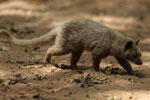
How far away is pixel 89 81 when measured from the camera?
6.64 m

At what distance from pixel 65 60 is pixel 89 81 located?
2392mm

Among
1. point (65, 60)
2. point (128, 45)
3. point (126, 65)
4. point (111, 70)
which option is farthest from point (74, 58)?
point (128, 45)

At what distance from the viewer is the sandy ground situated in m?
5.99

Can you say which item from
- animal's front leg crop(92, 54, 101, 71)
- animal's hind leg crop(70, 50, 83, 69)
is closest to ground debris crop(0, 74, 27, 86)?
animal's hind leg crop(70, 50, 83, 69)

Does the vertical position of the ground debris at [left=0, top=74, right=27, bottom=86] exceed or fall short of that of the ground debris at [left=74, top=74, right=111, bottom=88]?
it exceeds it

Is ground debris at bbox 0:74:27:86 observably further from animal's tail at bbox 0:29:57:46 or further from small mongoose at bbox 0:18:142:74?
animal's tail at bbox 0:29:57:46

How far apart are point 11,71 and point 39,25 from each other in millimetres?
6299

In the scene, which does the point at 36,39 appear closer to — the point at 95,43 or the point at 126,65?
the point at 95,43

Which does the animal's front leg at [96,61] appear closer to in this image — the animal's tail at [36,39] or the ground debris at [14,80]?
the animal's tail at [36,39]

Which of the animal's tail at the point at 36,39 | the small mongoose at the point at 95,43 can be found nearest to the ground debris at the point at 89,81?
the small mongoose at the point at 95,43

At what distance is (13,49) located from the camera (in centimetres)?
947

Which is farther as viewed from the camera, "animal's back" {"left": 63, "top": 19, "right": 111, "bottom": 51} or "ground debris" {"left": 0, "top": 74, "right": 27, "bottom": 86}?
"animal's back" {"left": 63, "top": 19, "right": 111, "bottom": 51}

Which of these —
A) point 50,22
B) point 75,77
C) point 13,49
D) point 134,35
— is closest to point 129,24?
point 134,35

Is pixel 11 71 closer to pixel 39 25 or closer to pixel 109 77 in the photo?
pixel 109 77
